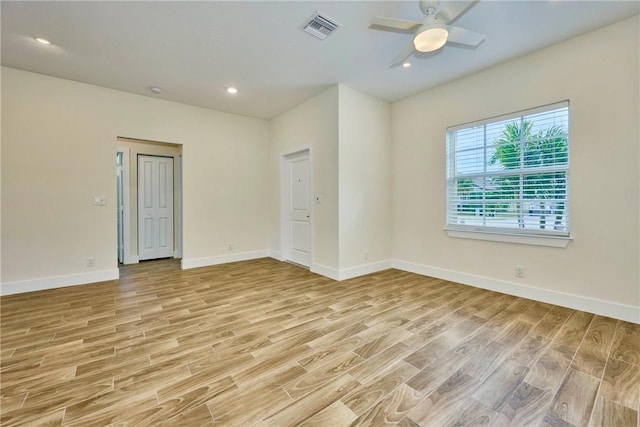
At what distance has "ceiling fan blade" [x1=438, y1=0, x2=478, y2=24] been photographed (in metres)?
1.90

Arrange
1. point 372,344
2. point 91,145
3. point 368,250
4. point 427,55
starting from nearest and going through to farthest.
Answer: point 372,344 → point 427,55 → point 91,145 → point 368,250

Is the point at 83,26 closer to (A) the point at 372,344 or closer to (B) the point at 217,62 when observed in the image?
(B) the point at 217,62

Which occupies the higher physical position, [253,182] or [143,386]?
[253,182]

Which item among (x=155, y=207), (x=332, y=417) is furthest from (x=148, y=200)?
(x=332, y=417)

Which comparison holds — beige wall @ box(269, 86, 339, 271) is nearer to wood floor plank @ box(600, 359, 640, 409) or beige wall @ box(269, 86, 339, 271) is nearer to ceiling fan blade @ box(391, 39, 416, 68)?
ceiling fan blade @ box(391, 39, 416, 68)

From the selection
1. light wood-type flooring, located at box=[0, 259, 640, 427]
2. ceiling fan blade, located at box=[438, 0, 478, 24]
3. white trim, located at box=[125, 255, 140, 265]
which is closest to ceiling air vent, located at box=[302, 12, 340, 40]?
ceiling fan blade, located at box=[438, 0, 478, 24]

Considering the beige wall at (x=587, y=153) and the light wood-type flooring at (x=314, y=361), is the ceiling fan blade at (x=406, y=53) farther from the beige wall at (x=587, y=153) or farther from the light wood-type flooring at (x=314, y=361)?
the light wood-type flooring at (x=314, y=361)

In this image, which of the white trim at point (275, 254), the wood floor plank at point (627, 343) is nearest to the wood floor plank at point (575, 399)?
the wood floor plank at point (627, 343)

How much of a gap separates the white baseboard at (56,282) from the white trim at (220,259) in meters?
0.99

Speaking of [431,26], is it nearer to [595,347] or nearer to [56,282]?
[595,347]

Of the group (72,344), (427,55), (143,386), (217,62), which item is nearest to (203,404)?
(143,386)

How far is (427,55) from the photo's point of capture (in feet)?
9.73

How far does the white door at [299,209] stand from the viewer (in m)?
4.75

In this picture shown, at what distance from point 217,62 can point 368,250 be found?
3340 mm
